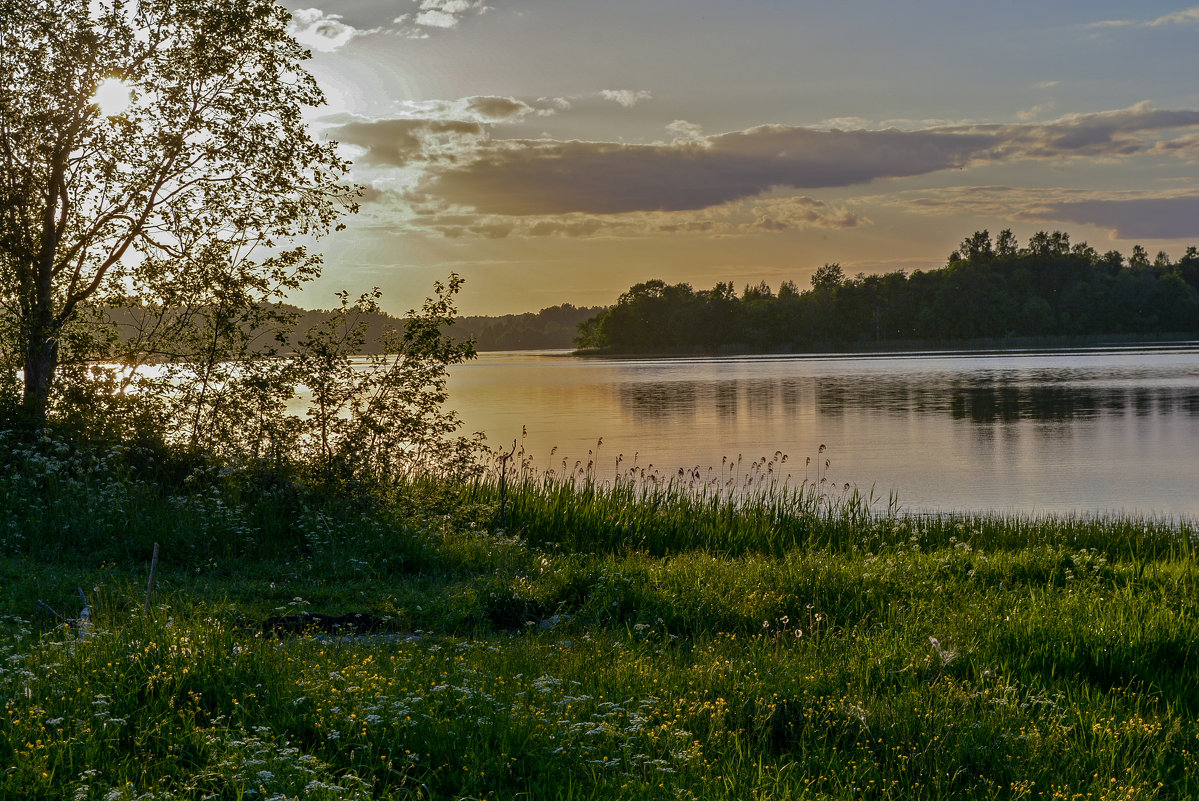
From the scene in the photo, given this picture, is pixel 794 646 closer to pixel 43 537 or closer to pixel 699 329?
pixel 43 537

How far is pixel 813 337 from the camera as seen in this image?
163875 millimetres

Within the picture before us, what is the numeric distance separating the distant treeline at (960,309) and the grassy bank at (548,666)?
153 meters

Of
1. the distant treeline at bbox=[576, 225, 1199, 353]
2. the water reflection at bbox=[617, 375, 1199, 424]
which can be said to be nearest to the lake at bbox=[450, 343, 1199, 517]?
the water reflection at bbox=[617, 375, 1199, 424]

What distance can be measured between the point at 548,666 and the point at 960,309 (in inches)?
6526

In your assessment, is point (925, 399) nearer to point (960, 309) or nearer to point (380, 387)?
point (380, 387)

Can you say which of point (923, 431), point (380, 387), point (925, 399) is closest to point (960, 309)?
point (925, 399)

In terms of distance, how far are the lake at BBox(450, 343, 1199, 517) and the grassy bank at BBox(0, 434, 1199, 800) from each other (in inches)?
367

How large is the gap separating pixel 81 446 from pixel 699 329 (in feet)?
527

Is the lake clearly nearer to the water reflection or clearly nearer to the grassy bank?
the water reflection

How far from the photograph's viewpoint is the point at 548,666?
708 centimetres

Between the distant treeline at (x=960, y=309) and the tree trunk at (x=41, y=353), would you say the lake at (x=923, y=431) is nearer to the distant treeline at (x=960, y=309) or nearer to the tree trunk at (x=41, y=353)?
the tree trunk at (x=41, y=353)

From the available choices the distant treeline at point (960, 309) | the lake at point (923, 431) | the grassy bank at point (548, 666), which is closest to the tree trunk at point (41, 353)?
the grassy bank at point (548, 666)

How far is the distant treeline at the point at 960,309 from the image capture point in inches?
6201

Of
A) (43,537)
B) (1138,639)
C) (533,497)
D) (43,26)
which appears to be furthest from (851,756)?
(43,26)
